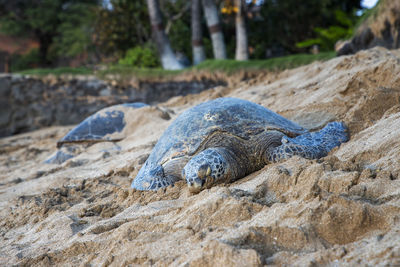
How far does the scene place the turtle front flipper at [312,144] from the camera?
276 centimetres

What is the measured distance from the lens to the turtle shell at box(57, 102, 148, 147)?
5539 millimetres

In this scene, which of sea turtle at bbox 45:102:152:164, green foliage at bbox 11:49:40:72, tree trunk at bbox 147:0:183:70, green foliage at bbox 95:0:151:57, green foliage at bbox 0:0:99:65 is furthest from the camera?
green foliage at bbox 11:49:40:72

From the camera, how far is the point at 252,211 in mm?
1918

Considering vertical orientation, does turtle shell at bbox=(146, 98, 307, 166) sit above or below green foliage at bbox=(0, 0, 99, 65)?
below

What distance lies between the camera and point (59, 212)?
2713 mm

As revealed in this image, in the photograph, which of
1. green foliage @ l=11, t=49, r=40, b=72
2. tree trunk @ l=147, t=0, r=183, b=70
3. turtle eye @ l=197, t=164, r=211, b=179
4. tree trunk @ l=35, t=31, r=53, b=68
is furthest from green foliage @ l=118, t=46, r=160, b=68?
turtle eye @ l=197, t=164, r=211, b=179

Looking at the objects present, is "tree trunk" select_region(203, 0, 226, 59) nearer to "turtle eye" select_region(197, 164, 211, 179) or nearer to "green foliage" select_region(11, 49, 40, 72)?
"turtle eye" select_region(197, 164, 211, 179)

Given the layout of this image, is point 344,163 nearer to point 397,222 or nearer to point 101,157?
Result: point 397,222

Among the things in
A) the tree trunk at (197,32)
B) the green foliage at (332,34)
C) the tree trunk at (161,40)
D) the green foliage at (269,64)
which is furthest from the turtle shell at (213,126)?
the green foliage at (332,34)

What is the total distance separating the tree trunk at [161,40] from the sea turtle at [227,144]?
7.34m

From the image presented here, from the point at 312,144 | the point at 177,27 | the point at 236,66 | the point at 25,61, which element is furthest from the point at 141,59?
the point at 312,144

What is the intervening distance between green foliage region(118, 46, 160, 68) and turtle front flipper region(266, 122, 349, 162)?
8722mm

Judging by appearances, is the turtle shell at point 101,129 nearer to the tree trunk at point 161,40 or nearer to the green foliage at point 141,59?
the tree trunk at point 161,40

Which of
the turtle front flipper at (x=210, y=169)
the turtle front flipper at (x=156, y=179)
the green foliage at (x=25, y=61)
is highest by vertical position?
the green foliage at (x=25, y=61)
